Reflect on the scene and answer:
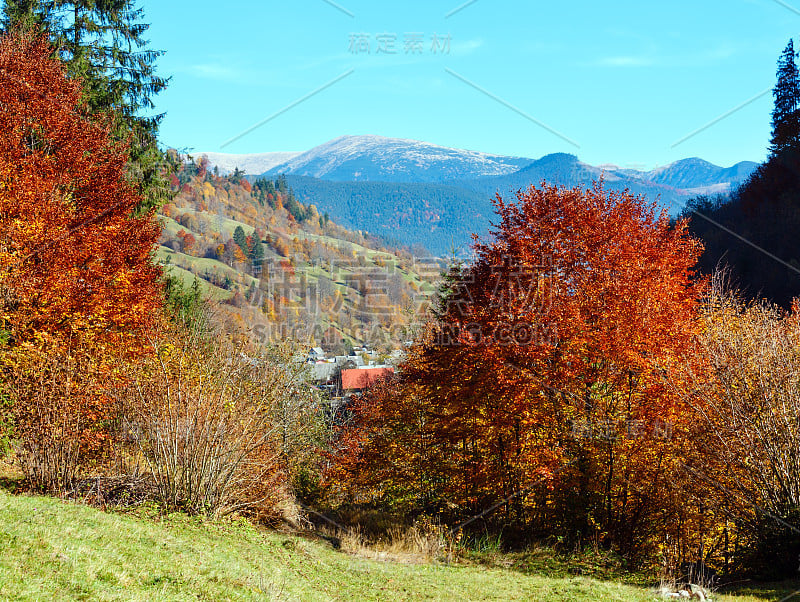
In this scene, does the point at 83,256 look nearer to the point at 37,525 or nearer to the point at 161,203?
the point at 161,203

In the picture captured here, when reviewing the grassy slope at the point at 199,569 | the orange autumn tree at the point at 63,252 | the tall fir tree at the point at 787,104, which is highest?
the tall fir tree at the point at 787,104

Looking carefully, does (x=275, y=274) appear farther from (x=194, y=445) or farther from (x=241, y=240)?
(x=194, y=445)

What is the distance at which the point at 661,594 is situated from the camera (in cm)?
1045

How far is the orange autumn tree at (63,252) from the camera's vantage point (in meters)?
12.9

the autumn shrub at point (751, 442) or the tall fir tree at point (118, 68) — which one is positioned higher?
the tall fir tree at point (118, 68)

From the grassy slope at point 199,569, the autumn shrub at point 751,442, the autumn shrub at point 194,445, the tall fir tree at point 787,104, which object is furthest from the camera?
the tall fir tree at point 787,104

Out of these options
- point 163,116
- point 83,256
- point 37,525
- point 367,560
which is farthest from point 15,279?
point 163,116

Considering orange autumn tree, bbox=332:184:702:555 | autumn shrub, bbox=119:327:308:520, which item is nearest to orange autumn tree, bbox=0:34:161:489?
autumn shrub, bbox=119:327:308:520

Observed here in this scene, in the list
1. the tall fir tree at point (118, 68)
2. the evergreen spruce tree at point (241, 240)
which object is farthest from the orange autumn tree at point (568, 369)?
the evergreen spruce tree at point (241, 240)

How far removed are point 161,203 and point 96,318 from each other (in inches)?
383

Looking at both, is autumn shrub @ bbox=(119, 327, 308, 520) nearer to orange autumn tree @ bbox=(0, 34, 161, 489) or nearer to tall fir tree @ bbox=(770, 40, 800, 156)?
orange autumn tree @ bbox=(0, 34, 161, 489)

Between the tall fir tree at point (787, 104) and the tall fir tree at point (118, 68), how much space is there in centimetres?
5898

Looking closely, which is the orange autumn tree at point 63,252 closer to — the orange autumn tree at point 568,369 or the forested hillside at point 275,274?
the orange autumn tree at point 568,369

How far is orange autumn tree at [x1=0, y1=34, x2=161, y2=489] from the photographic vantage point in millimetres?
12930
